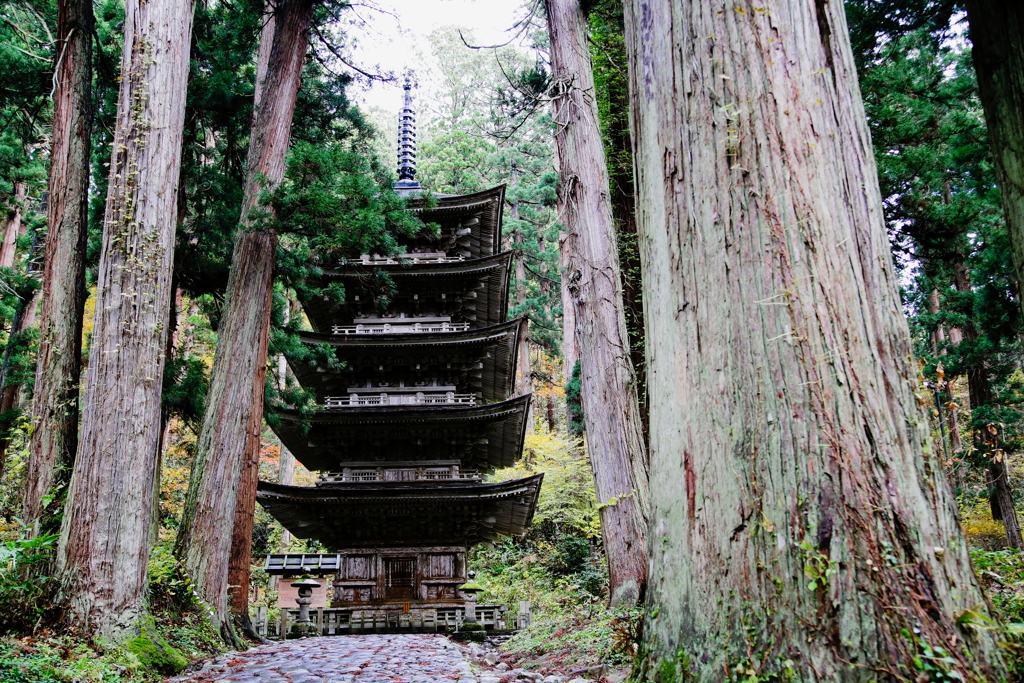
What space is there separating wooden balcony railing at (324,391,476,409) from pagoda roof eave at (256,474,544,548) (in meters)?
1.82

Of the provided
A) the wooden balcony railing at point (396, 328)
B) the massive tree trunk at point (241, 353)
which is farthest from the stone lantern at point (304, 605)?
the wooden balcony railing at point (396, 328)

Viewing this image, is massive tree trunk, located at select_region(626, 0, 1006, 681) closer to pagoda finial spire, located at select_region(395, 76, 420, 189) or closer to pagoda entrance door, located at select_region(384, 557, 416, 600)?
pagoda entrance door, located at select_region(384, 557, 416, 600)

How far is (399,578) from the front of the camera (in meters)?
14.4

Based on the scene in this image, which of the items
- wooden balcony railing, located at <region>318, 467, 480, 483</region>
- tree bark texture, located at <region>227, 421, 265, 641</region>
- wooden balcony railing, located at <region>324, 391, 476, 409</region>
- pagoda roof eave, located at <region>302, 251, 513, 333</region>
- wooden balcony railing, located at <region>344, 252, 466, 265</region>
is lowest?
tree bark texture, located at <region>227, 421, 265, 641</region>

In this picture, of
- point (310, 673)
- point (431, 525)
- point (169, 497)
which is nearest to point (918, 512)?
point (310, 673)

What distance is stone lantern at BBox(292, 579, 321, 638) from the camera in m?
12.5

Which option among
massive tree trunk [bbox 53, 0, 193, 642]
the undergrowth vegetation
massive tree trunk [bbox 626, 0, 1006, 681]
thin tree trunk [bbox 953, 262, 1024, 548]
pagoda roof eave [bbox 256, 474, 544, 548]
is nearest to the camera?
massive tree trunk [bbox 626, 0, 1006, 681]

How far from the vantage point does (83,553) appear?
4938 mm

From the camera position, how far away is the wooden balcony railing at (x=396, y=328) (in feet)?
48.2

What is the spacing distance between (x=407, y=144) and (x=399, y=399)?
849 cm

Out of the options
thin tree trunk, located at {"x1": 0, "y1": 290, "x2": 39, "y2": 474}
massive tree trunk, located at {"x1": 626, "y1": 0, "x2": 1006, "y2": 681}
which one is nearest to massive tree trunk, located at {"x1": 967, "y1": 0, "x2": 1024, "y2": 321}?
massive tree trunk, located at {"x1": 626, "y1": 0, "x2": 1006, "y2": 681}

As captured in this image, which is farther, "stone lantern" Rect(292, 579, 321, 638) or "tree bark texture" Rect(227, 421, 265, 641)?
"stone lantern" Rect(292, 579, 321, 638)

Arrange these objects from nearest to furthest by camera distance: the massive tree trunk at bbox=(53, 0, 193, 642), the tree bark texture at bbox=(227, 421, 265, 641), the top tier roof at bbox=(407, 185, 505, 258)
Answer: the massive tree trunk at bbox=(53, 0, 193, 642)
the tree bark texture at bbox=(227, 421, 265, 641)
the top tier roof at bbox=(407, 185, 505, 258)

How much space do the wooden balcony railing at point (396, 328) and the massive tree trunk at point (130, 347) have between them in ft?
28.1
